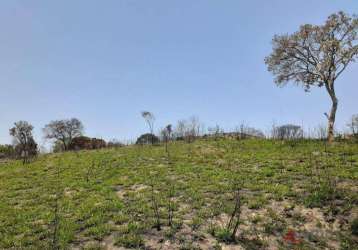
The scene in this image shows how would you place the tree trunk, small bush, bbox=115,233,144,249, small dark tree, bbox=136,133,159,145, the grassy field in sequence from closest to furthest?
small bush, bbox=115,233,144,249, the grassy field, the tree trunk, small dark tree, bbox=136,133,159,145

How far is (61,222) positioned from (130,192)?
3.37 metres

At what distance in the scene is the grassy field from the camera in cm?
767

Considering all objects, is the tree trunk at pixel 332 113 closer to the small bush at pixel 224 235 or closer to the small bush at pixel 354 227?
the small bush at pixel 354 227

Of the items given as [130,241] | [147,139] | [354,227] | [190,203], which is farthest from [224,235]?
[147,139]

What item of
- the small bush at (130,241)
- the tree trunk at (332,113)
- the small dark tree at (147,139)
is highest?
the tree trunk at (332,113)

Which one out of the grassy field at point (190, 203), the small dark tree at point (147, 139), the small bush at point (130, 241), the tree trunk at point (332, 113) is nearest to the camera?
the small bush at point (130, 241)

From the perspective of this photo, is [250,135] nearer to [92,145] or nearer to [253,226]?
[92,145]

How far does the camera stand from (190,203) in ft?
33.7

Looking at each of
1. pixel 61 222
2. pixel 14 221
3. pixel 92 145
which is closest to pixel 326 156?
pixel 61 222

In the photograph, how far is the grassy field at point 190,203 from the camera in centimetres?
767

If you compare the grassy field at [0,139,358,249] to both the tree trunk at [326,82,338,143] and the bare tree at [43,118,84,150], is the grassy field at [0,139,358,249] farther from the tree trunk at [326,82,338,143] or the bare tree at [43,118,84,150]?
the bare tree at [43,118,84,150]

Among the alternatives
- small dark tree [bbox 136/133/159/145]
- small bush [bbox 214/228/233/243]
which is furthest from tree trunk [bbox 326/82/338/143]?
small bush [bbox 214/228/233/243]

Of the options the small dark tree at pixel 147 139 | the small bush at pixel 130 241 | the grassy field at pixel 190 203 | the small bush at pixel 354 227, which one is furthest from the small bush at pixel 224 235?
the small dark tree at pixel 147 139

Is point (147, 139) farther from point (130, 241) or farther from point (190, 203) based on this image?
point (130, 241)
